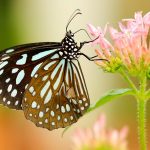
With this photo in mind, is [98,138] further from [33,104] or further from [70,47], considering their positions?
[70,47]

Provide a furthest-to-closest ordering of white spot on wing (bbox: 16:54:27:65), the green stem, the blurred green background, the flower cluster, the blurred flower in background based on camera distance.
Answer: the blurred green background → white spot on wing (bbox: 16:54:27:65) → the blurred flower in background → the flower cluster → the green stem

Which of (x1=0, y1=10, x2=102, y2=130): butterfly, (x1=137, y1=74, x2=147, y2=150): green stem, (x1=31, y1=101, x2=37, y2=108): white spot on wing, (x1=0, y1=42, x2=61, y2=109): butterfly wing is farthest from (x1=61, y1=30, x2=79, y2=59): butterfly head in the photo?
(x1=137, y1=74, x2=147, y2=150): green stem

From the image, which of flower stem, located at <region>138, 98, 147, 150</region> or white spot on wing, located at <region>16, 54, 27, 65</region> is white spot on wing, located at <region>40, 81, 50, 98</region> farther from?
flower stem, located at <region>138, 98, 147, 150</region>

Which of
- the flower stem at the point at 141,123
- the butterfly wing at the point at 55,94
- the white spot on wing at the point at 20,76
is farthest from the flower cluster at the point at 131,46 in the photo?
the white spot on wing at the point at 20,76

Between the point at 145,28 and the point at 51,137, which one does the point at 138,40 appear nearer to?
the point at 145,28

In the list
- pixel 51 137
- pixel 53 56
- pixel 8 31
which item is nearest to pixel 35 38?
pixel 8 31

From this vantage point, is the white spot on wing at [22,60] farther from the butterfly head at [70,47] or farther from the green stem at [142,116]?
the green stem at [142,116]

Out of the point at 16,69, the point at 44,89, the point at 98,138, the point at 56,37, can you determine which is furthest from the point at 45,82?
the point at 56,37
